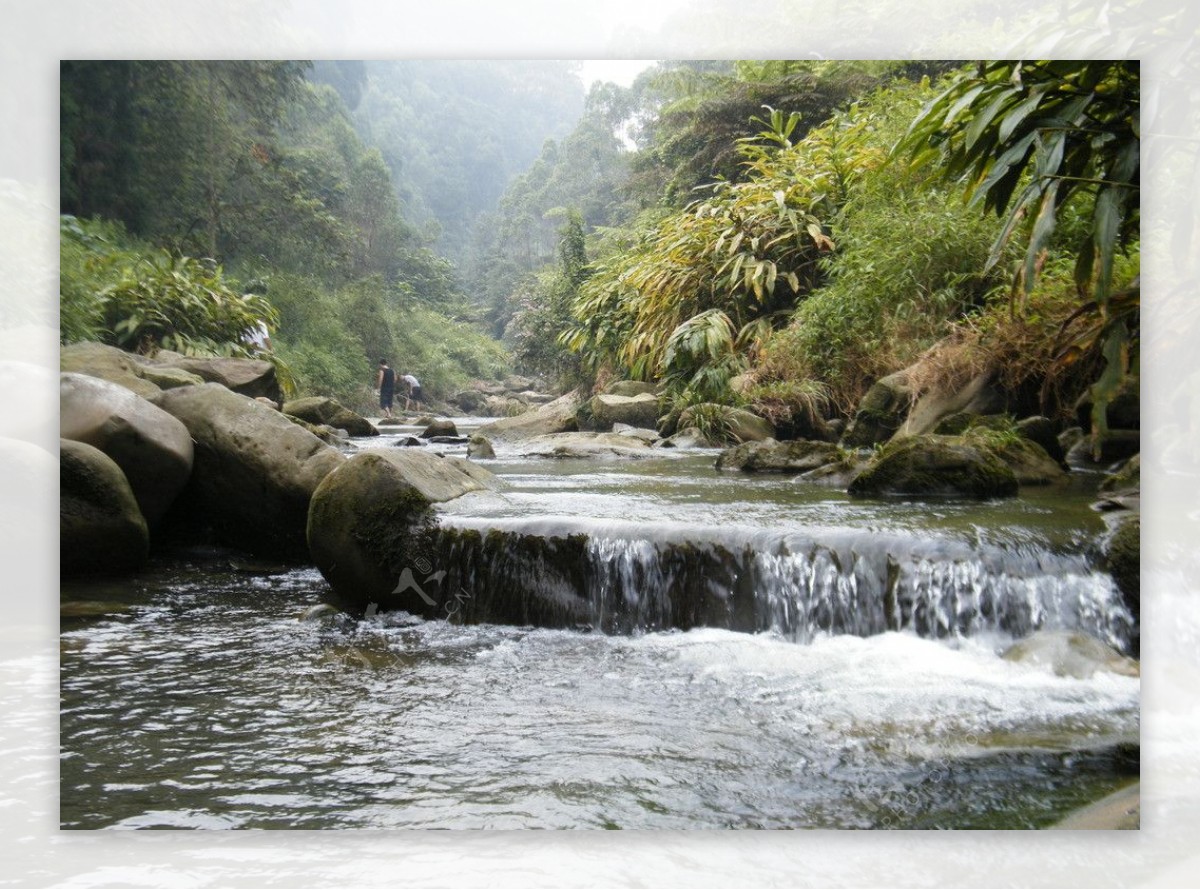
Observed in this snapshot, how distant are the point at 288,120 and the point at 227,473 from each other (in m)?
1.60

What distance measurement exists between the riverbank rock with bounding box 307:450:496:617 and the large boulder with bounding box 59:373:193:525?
819 millimetres

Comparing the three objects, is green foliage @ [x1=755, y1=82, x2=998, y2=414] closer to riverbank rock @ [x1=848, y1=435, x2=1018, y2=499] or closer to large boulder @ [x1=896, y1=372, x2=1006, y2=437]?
large boulder @ [x1=896, y1=372, x2=1006, y2=437]

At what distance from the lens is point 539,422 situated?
16.1ft

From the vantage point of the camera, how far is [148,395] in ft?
12.5

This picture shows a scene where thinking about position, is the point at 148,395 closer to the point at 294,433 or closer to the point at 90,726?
the point at 294,433

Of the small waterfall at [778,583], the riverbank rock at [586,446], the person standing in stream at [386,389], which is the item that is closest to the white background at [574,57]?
the small waterfall at [778,583]

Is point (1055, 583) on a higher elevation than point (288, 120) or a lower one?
lower

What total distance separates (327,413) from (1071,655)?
9.35 ft

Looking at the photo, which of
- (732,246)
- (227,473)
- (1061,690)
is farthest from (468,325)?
(1061,690)

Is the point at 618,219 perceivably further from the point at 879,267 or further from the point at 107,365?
the point at 107,365

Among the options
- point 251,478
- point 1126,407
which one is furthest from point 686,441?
point 1126,407

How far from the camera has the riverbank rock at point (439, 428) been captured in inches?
152

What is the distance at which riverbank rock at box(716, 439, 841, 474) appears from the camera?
449 centimetres

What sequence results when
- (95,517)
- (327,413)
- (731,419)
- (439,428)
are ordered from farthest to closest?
(731,419)
(439,428)
(327,413)
(95,517)
